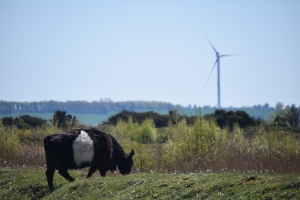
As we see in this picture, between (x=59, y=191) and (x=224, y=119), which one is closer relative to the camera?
(x=59, y=191)

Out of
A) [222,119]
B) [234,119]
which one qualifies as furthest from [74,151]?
[222,119]

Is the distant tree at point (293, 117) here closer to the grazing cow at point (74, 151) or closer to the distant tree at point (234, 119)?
the distant tree at point (234, 119)

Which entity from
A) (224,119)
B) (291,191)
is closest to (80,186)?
(291,191)

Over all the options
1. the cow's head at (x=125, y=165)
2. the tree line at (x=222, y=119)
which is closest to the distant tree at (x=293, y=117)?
the tree line at (x=222, y=119)

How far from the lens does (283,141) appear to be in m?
27.3

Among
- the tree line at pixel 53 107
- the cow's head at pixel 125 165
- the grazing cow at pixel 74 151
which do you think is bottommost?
the cow's head at pixel 125 165

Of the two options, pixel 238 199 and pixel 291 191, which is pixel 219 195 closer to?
pixel 238 199

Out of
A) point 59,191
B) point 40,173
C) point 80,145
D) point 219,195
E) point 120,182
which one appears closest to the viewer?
point 219,195

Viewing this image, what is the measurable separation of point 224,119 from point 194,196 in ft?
143

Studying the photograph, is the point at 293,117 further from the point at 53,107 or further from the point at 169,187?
the point at 53,107

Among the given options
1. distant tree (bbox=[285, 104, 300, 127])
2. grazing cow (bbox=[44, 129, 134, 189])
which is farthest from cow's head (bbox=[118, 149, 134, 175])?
distant tree (bbox=[285, 104, 300, 127])

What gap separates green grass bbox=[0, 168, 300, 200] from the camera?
13086 mm

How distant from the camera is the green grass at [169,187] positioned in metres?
13.1

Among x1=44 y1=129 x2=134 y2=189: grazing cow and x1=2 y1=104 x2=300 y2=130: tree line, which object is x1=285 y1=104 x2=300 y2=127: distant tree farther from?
x1=44 y1=129 x2=134 y2=189: grazing cow
